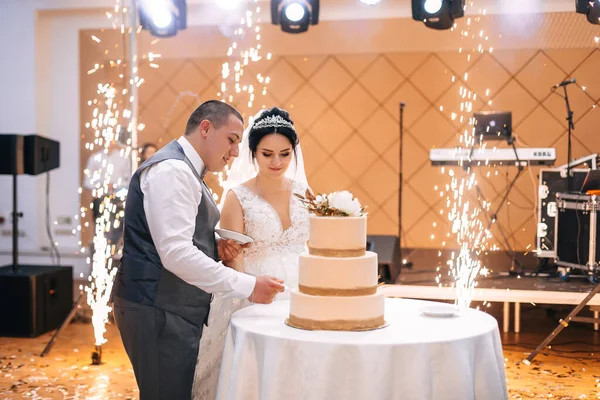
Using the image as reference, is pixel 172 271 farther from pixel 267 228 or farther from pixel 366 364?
pixel 267 228

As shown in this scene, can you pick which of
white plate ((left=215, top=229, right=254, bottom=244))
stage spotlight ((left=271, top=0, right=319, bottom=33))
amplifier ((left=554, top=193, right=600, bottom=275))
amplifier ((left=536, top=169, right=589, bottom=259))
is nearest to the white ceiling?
stage spotlight ((left=271, top=0, right=319, bottom=33))

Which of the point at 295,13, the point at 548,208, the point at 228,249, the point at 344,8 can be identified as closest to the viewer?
the point at 228,249

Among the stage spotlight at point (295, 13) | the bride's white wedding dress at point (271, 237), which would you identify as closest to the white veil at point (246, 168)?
the bride's white wedding dress at point (271, 237)

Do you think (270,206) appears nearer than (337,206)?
No

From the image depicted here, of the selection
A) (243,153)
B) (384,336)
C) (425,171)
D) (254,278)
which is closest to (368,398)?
(384,336)

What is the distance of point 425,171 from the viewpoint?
6.41 m

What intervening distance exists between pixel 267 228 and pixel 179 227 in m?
0.87

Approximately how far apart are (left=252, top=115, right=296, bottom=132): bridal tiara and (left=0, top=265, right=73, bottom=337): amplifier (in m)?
2.66

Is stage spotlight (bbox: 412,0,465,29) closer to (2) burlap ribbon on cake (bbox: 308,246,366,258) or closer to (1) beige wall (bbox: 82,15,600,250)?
(1) beige wall (bbox: 82,15,600,250)

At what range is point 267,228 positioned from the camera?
287cm

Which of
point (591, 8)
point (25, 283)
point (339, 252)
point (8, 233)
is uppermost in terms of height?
point (591, 8)

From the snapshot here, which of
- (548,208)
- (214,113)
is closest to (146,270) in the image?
(214,113)

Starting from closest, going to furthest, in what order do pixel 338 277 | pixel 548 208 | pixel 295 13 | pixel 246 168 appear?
pixel 338 277 < pixel 246 168 < pixel 295 13 < pixel 548 208

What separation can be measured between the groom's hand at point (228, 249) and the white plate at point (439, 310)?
0.64 m
